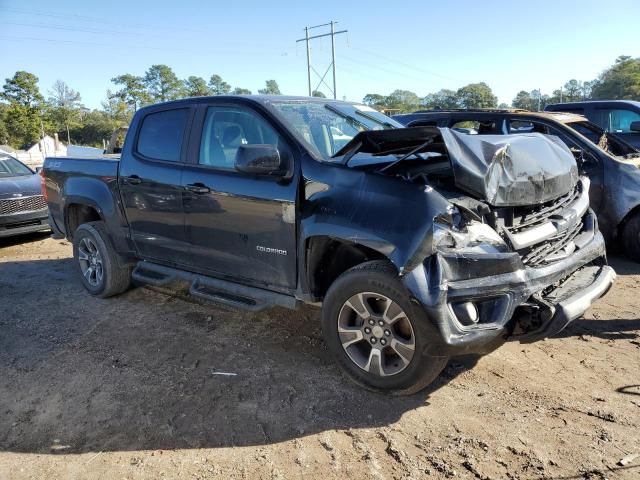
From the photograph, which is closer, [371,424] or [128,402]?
[371,424]

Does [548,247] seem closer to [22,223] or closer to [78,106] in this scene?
[22,223]

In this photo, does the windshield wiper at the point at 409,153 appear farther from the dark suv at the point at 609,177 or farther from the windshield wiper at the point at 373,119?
the dark suv at the point at 609,177

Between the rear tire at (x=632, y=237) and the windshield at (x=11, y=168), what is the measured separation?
987 centimetres

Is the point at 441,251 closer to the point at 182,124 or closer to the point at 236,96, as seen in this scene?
the point at 236,96

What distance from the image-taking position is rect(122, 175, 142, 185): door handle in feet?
15.3

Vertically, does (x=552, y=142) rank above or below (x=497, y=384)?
above

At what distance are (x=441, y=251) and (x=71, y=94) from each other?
114 metres

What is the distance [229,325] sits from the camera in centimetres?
455

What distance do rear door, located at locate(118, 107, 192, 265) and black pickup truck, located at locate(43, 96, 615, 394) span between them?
17 mm

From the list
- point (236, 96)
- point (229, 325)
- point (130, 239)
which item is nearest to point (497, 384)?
point (229, 325)

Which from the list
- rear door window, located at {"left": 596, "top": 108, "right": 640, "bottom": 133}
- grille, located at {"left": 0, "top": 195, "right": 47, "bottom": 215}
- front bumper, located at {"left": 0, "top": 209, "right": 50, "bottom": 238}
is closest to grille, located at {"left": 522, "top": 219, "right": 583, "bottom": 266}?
rear door window, located at {"left": 596, "top": 108, "right": 640, "bottom": 133}

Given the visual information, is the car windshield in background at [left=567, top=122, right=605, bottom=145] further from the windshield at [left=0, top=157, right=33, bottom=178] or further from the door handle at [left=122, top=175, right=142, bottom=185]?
the windshield at [left=0, top=157, right=33, bottom=178]

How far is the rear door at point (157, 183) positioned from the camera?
437 cm

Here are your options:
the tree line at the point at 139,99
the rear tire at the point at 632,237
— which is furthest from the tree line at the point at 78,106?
the rear tire at the point at 632,237
